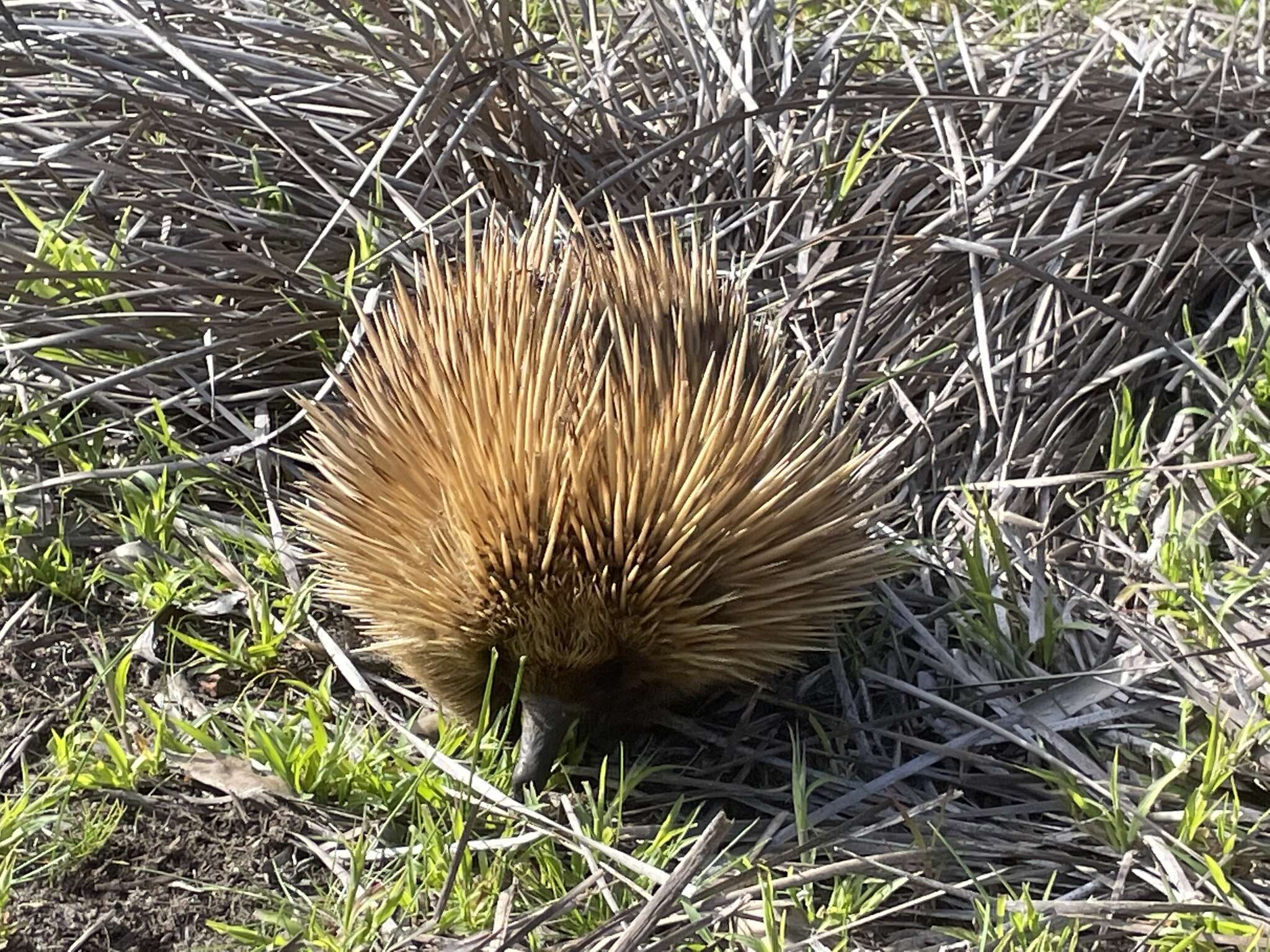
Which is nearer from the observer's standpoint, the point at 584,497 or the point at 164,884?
the point at 584,497

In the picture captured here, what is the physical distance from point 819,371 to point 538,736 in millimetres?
919

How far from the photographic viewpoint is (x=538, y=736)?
1709 mm

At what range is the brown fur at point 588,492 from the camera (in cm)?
157

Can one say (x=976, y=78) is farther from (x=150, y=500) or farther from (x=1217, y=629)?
(x=150, y=500)

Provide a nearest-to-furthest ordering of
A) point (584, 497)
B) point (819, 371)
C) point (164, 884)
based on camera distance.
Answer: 1. point (584, 497)
2. point (164, 884)
3. point (819, 371)

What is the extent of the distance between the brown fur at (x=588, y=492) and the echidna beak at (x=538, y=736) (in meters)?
0.03

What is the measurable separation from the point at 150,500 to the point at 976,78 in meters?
1.90

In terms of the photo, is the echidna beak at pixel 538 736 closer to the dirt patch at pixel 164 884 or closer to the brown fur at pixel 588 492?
the brown fur at pixel 588 492

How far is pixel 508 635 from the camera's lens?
5.29ft

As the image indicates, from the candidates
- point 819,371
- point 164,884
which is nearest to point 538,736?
point 164,884

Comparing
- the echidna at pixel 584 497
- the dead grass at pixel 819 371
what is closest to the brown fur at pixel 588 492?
the echidna at pixel 584 497

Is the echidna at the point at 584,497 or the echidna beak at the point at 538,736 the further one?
the echidna beak at the point at 538,736

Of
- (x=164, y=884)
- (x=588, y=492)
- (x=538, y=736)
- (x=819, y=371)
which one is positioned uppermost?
(x=588, y=492)

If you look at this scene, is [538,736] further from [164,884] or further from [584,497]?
[164,884]
